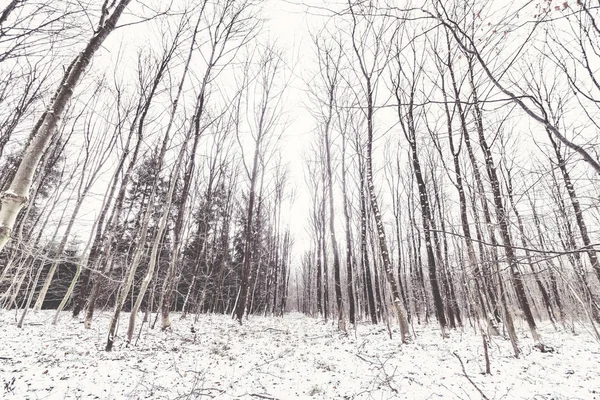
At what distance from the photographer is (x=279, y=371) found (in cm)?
506

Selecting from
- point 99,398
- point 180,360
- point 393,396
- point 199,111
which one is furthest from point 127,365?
point 199,111

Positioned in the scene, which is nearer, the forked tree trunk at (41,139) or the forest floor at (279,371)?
the forked tree trunk at (41,139)

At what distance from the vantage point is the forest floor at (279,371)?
12.4 ft

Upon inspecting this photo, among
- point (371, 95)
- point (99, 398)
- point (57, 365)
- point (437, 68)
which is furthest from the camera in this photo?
point (371, 95)

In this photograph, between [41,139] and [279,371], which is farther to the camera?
[279,371]

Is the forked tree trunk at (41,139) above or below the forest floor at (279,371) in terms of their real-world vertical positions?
above

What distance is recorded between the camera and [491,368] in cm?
475

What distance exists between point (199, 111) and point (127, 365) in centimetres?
664

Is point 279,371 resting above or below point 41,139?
Result: below

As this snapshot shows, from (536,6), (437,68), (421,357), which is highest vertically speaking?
(437,68)

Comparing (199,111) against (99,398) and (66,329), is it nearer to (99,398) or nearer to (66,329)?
(99,398)

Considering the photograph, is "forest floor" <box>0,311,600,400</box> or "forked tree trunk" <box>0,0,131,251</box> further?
"forest floor" <box>0,311,600,400</box>

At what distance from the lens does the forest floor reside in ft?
12.4

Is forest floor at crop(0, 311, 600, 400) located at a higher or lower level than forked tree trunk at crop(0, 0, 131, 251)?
lower
